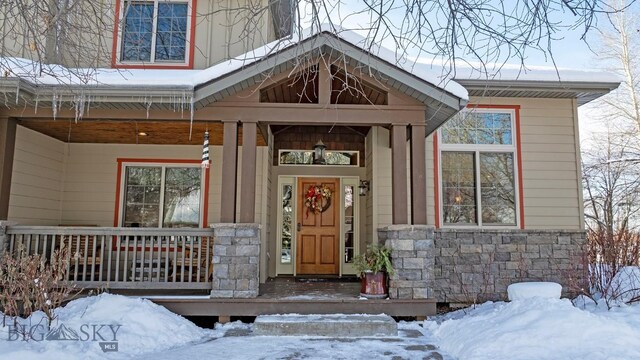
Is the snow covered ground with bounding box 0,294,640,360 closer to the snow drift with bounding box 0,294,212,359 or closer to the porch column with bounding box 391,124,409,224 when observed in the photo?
the snow drift with bounding box 0,294,212,359

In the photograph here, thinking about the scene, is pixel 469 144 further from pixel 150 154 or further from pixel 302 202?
pixel 150 154

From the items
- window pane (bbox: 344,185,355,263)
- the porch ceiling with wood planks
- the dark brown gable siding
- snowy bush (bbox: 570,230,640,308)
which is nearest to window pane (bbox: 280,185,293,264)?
the dark brown gable siding

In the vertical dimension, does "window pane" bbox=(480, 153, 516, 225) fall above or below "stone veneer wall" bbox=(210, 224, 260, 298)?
above

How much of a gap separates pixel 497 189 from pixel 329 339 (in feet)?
13.0

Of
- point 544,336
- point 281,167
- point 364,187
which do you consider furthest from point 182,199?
point 544,336

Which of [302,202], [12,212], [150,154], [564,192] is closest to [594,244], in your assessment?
[564,192]

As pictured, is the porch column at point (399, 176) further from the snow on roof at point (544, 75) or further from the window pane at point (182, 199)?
the window pane at point (182, 199)

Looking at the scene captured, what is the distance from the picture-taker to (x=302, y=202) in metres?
8.23

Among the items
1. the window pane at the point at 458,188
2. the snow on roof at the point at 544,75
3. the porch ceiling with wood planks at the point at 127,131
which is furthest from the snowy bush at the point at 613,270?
the porch ceiling with wood planks at the point at 127,131

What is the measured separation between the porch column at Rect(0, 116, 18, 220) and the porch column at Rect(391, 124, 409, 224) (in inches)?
198

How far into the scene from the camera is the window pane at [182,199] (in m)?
7.61

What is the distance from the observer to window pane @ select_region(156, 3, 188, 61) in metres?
7.25

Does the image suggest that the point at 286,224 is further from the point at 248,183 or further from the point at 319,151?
the point at 248,183

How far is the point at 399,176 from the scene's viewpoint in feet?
18.3
